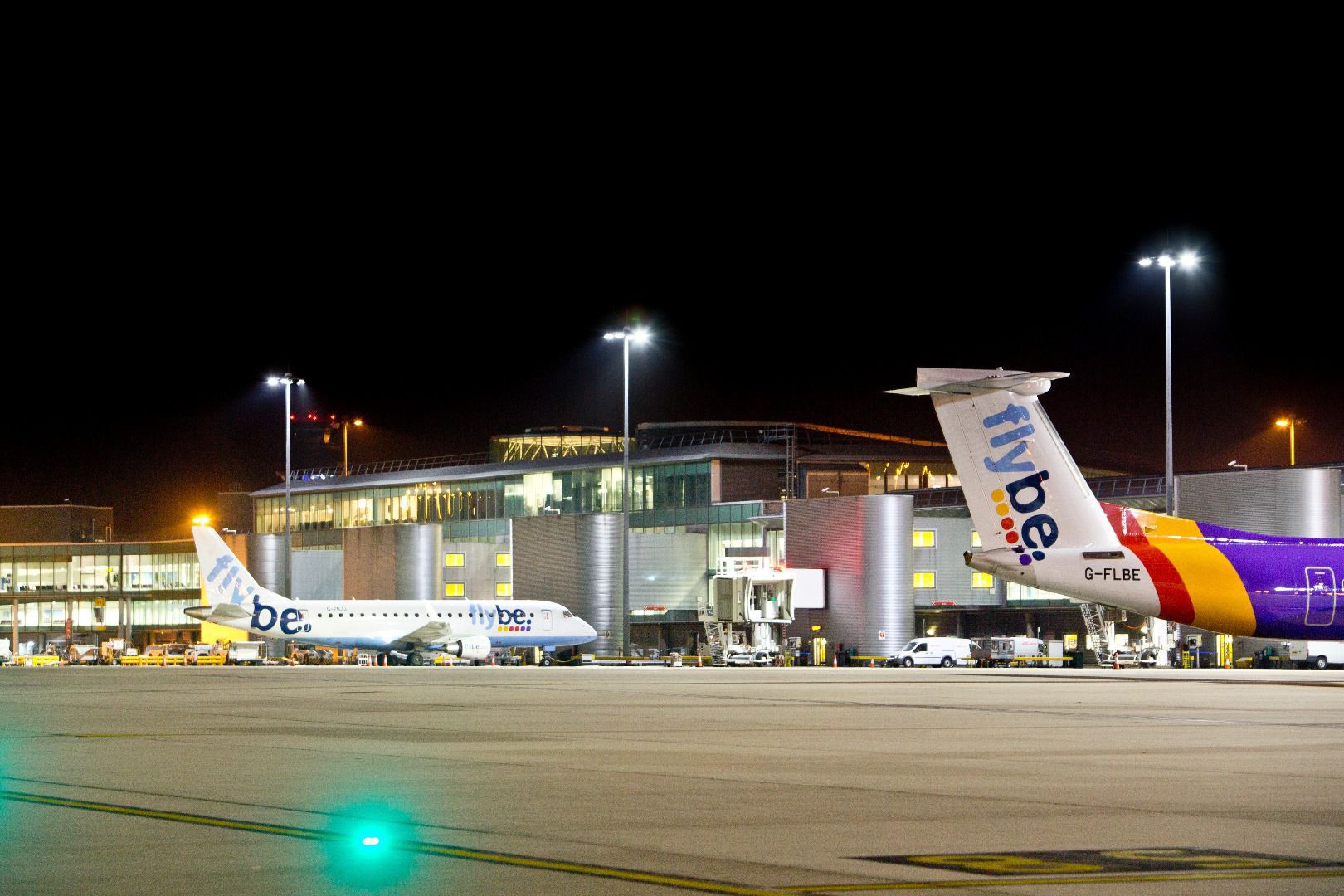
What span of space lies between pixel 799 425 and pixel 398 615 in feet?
140

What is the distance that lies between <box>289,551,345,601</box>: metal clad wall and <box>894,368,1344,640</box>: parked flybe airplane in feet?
280

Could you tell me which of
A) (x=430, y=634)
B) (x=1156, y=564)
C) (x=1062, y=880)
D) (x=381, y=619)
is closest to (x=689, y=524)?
(x=430, y=634)

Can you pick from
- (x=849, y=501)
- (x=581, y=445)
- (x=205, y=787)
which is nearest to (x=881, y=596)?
(x=849, y=501)

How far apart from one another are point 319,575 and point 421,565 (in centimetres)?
1607

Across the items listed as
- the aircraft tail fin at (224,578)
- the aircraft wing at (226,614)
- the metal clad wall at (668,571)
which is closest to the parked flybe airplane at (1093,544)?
the aircraft wing at (226,614)

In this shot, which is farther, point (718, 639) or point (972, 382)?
point (718, 639)

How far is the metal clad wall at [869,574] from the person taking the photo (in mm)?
92875

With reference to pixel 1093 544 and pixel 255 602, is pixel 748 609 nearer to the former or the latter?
pixel 255 602

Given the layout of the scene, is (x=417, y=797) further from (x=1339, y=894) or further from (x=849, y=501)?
(x=849, y=501)

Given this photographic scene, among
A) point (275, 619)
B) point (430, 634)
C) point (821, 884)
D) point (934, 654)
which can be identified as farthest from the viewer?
point (430, 634)

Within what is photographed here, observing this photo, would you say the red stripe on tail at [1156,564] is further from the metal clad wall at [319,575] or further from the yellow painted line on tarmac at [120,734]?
the metal clad wall at [319,575]

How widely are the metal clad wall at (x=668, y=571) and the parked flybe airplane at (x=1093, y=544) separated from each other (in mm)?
59401

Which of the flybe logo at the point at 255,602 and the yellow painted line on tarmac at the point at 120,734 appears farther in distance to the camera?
the flybe logo at the point at 255,602

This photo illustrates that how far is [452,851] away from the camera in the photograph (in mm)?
11055
